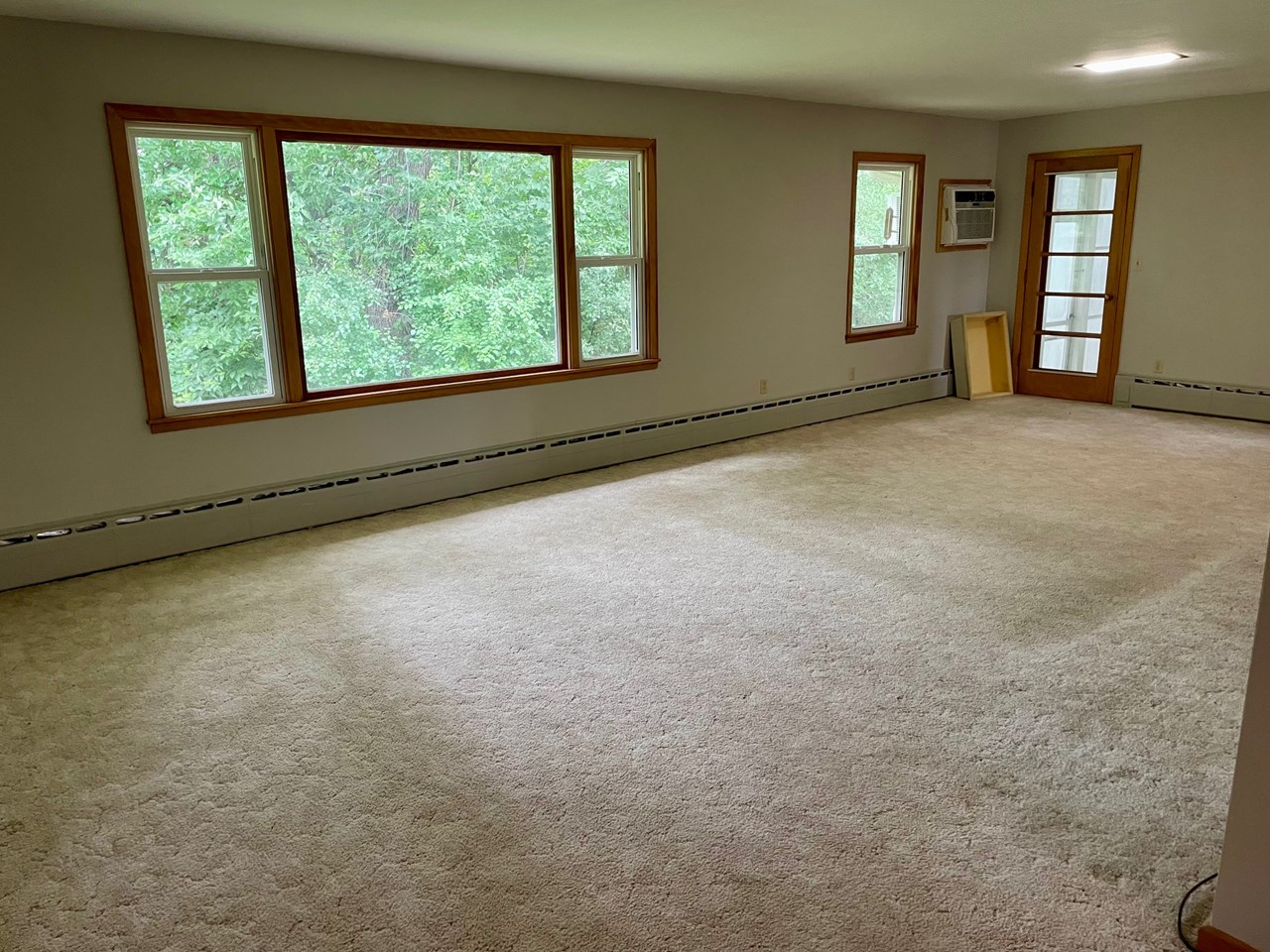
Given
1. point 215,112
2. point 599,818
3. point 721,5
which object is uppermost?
point 721,5

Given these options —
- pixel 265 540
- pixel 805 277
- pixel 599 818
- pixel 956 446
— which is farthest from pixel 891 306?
pixel 599 818

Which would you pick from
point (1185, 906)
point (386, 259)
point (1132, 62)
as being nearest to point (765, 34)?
point (386, 259)

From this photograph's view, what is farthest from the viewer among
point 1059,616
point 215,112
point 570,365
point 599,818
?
point 570,365

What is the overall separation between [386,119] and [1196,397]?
6.21 m

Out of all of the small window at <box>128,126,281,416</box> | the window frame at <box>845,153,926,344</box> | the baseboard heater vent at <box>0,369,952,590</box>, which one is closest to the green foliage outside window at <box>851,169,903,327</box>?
the window frame at <box>845,153,926,344</box>

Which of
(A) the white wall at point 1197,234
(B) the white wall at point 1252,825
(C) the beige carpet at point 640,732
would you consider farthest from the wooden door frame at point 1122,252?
(B) the white wall at point 1252,825

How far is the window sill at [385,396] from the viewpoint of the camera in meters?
4.25

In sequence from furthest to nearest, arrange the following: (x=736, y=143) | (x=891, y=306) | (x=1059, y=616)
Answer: (x=891, y=306), (x=736, y=143), (x=1059, y=616)

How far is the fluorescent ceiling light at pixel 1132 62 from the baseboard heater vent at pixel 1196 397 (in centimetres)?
276

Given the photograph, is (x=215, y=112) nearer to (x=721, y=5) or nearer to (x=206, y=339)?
(x=206, y=339)

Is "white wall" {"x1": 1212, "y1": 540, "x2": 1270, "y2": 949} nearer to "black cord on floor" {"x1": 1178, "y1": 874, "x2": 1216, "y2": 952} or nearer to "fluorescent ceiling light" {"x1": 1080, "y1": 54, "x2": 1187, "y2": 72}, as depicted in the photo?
"black cord on floor" {"x1": 1178, "y1": 874, "x2": 1216, "y2": 952}

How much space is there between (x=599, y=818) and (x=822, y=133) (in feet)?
18.3

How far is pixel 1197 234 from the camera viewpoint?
22.1 ft

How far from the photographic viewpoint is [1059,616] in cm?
341
